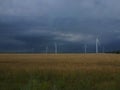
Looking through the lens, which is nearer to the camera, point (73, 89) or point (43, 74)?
point (73, 89)

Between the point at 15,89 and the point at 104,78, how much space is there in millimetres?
12848

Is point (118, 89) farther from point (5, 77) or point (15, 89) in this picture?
point (5, 77)

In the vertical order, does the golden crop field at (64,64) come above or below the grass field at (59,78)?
above

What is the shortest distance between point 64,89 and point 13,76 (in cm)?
1291

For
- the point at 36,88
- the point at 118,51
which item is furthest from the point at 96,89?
the point at 118,51

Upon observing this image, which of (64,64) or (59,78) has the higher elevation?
(64,64)

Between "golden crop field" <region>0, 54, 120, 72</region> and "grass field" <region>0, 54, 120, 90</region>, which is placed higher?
"golden crop field" <region>0, 54, 120, 72</region>

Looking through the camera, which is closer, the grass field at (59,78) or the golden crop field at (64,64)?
the grass field at (59,78)

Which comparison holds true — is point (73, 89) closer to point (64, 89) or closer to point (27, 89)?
point (64, 89)

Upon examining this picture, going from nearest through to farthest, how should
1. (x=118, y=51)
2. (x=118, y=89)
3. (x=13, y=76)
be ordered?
(x=118, y=89), (x=13, y=76), (x=118, y=51)

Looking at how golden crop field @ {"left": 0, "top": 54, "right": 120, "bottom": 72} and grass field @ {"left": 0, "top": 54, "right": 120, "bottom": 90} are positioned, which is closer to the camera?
grass field @ {"left": 0, "top": 54, "right": 120, "bottom": 90}

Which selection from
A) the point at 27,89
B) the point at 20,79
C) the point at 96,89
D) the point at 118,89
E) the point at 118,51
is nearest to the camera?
the point at 27,89

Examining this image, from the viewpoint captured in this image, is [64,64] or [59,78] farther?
[64,64]

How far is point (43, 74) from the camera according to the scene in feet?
120
